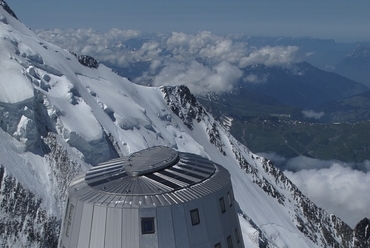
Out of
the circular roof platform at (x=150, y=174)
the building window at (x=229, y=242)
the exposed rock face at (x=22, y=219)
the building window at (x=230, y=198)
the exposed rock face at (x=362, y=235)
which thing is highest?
the circular roof platform at (x=150, y=174)

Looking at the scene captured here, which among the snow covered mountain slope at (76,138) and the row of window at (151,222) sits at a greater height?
the row of window at (151,222)

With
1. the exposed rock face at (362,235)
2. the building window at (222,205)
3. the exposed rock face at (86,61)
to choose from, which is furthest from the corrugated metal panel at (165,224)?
the exposed rock face at (362,235)

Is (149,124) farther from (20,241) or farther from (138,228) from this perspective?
(138,228)

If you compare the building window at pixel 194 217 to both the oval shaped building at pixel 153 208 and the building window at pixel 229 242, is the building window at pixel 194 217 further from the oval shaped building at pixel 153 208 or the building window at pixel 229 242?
the building window at pixel 229 242

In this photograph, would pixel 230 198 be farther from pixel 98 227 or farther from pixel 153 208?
pixel 98 227

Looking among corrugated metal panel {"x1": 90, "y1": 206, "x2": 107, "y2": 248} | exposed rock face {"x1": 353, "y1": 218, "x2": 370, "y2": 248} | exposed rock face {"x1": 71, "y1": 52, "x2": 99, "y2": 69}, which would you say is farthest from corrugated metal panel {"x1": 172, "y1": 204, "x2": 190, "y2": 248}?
exposed rock face {"x1": 353, "y1": 218, "x2": 370, "y2": 248}

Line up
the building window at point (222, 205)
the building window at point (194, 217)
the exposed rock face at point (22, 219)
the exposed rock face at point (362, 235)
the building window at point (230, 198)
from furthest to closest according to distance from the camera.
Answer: the exposed rock face at point (362, 235), the exposed rock face at point (22, 219), the building window at point (230, 198), the building window at point (222, 205), the building window at point (194, 217)

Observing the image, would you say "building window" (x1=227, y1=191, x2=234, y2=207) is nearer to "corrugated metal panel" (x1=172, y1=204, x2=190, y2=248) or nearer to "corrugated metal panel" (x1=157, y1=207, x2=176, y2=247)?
"corrugated metal panel" (x1=172, y1=204, x2=190, y2=248)
